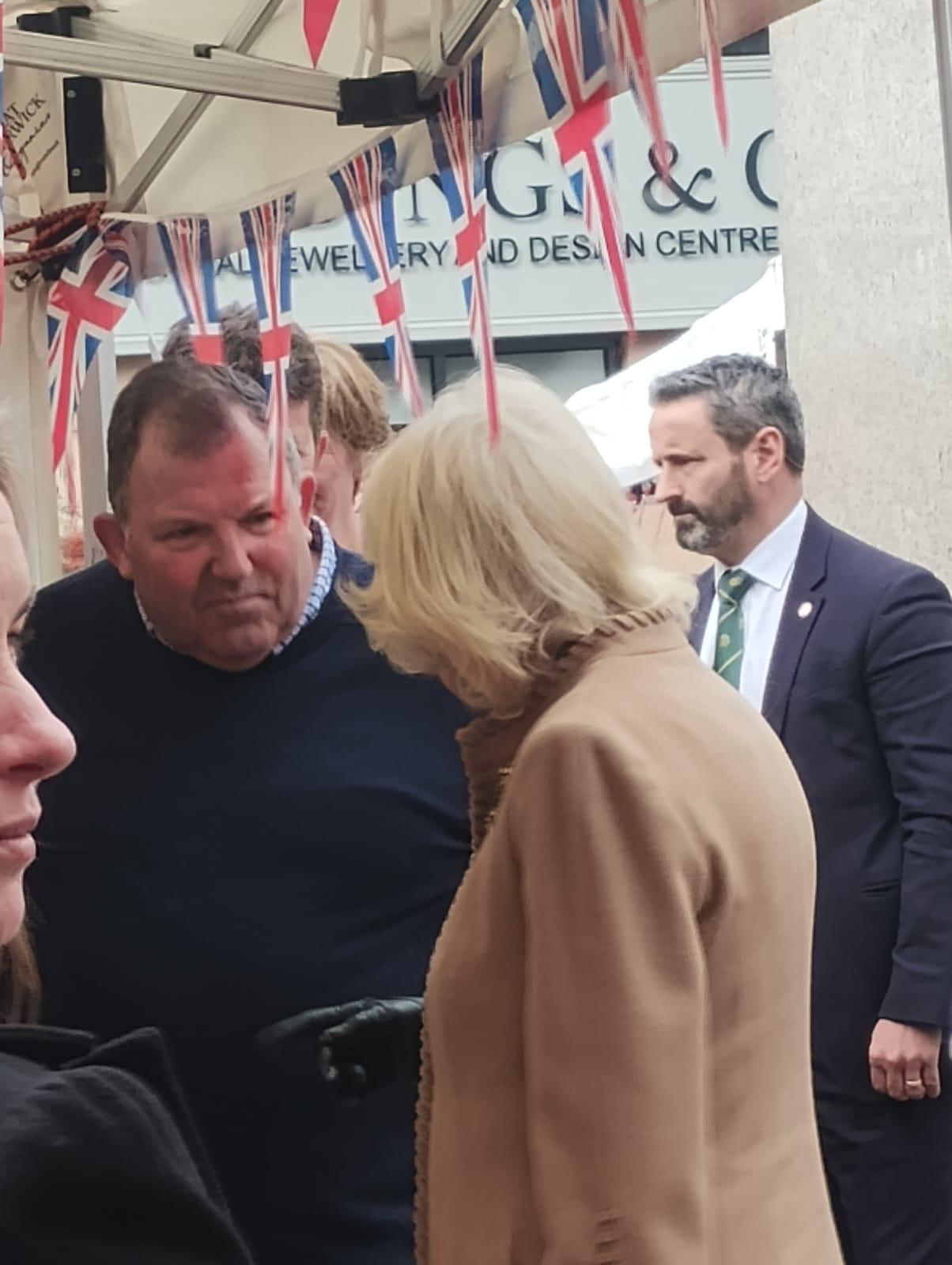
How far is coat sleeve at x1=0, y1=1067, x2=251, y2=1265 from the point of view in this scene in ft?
2.07

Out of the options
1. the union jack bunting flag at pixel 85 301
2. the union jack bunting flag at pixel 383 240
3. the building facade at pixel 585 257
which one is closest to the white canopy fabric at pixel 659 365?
the building facade at pixel 585 257

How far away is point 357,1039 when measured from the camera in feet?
5.80

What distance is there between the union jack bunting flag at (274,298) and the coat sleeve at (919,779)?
4.22 ft

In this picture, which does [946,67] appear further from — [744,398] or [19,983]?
[19,983]

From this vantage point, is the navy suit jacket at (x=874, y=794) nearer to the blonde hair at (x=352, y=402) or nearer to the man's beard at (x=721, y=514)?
the man's beard at (x=721, y=514)

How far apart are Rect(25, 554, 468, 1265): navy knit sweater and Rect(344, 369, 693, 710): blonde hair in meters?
0.24

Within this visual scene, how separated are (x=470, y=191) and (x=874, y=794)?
5.15 ft

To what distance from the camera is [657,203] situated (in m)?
9.35

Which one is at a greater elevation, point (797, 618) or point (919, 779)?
point (797, 618)

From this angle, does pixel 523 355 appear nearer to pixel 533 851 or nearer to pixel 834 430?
pixel 834 430

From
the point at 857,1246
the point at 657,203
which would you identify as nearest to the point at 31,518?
the point at 857,1246

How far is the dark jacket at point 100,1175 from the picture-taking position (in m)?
0.63

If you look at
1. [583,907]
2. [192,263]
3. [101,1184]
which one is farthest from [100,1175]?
[192,263]

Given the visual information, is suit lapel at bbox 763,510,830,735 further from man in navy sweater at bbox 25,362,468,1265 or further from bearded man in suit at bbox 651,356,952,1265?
man in navy sweater at bbox 25,362,468,1265
